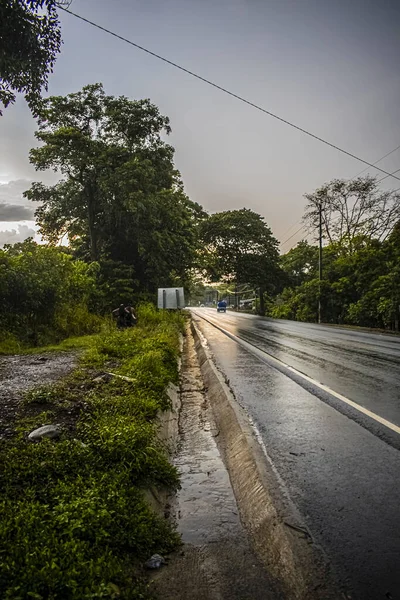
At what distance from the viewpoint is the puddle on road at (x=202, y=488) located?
326 cm

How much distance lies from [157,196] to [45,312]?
10983mm

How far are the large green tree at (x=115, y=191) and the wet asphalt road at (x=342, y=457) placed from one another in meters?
14.8

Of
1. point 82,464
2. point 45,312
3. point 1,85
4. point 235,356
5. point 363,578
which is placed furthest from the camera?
point 45,312

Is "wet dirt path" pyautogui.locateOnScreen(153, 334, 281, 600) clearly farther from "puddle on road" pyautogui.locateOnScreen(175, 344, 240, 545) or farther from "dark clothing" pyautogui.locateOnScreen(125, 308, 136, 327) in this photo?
"dark clothing" pyautogui.locateOnScreen(125, 308, 136, 327)

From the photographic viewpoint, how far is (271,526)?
310 centimetres

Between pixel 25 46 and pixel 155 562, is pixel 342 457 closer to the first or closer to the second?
pixel 155 562

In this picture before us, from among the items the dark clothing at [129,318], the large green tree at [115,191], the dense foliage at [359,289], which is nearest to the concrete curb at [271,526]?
the dark clothing at [129,318]

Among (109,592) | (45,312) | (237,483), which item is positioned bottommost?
(237,483)

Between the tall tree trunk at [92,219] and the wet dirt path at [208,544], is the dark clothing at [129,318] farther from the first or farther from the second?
the wet dirt path at [208,544]

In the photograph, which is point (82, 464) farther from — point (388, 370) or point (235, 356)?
point (235, 356)

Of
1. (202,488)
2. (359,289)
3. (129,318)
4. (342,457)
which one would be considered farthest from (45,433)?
(359,289)

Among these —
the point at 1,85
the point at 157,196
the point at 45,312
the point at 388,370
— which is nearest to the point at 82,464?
the point at 1,85

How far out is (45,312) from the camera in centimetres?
1395

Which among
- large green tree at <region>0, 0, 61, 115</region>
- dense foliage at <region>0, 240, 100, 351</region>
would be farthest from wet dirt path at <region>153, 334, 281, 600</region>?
dense foliage at <region>0, 240, 100, 351</region>
